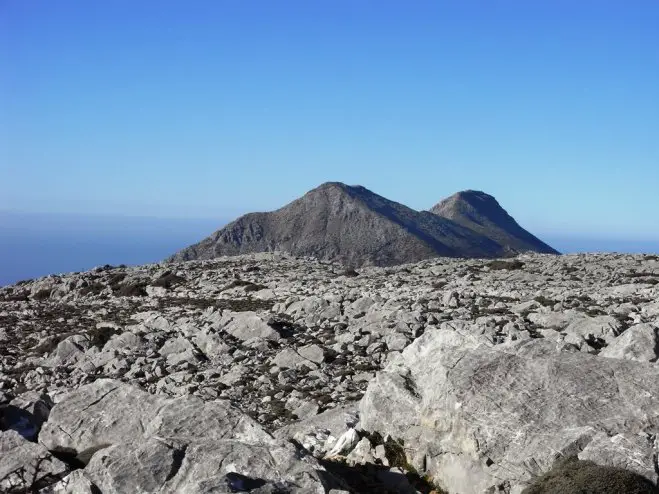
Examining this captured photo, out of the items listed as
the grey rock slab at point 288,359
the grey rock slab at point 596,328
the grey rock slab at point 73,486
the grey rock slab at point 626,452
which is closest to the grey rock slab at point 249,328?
the grey rock slab at point 288,359

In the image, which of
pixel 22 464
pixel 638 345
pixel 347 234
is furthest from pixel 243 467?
pixel 347 234

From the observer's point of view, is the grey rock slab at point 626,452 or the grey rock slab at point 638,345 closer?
the grey rock slab at point 626,452

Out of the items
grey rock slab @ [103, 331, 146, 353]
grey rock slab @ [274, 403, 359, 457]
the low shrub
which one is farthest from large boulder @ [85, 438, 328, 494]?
grey rock slab @ [103, 331, 146, 353]

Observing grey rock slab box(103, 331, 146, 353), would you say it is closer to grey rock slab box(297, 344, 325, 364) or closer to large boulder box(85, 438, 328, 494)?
grey rock slab box(297, 344, 325, 364)

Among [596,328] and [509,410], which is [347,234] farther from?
[509,410]

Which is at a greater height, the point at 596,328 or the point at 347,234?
the point at 347,234

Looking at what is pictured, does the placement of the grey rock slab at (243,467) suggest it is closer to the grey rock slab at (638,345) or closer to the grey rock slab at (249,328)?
the grey rock slab at (638,345)
